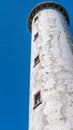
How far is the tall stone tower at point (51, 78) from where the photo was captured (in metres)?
14.1

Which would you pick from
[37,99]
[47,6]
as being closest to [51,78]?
[37,99]

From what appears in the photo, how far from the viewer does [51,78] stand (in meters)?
16.7

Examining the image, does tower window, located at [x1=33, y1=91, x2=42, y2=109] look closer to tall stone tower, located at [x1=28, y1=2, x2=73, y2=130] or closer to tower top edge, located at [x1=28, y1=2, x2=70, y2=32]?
tall stone tower, located at [x1=28, y1=2, x2=73, y2=130]

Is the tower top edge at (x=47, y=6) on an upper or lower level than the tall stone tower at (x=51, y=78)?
upper

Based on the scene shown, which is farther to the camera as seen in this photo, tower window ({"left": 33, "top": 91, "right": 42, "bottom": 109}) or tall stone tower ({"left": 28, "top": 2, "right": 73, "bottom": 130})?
tower window ({"left": 33, "top": 91, "right": 42, "bottom": 109})

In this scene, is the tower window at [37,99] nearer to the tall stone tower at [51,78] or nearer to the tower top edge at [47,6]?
the tall stone tower at [51,78]

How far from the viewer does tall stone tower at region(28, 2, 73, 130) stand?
46.2ft

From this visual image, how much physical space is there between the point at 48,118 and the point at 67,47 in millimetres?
7669

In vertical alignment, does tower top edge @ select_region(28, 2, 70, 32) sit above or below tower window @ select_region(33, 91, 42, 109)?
above

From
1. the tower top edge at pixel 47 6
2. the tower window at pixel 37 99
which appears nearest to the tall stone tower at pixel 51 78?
the tower window at pixel 37 99

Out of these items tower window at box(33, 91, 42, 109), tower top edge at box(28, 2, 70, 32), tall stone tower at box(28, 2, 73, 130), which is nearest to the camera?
tall stone tower at box(28, 2, 73, 130)

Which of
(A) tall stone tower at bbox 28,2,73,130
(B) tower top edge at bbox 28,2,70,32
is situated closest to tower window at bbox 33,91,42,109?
(A) tall stone tower at bbox 28,2,73,130

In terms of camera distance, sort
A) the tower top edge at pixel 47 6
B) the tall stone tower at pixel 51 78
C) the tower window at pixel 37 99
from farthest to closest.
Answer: the tower top edge at pixel 47 6, the tower window at pixel 37 99, the tall stone tower at pixel 51 78

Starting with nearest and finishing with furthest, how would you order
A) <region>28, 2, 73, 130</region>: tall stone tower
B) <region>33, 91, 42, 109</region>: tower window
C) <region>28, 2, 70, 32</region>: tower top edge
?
<region>28, 2, 73, 130</region>: tall stone tower, <region>33, 91, 42, 109</region>: tower window, <region>28, 2, 70, 32</region>: tower top edge
